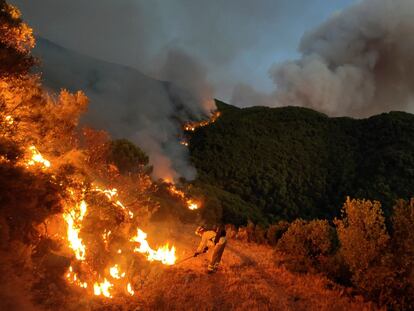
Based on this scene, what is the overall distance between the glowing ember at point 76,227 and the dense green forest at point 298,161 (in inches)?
933

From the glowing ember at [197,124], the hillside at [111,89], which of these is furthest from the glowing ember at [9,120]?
the glowing ember at [197,124]

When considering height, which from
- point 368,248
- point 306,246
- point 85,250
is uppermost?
point 306,246

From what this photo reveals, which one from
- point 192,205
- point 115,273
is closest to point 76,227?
point 115,273

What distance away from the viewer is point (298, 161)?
204 feet

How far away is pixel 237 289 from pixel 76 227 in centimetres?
476

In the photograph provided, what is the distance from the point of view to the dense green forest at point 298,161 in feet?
156

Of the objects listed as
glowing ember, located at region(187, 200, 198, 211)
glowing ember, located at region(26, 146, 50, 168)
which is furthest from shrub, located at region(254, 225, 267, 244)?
glowing ember, located at region(26, 146, 50, 168)

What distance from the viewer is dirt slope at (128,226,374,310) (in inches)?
329

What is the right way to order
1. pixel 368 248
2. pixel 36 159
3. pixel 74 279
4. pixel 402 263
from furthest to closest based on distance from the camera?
1. pixel 368 248
2. pixel 36 159
3. pixel 402 263
4. pixel 74 279

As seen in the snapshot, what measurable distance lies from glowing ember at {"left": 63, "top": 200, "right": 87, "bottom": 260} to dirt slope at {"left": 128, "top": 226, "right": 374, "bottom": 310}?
1.82 metres

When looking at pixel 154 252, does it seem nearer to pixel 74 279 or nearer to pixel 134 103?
pixel 74 279

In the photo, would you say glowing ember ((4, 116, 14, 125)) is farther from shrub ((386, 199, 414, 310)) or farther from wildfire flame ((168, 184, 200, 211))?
wildfire flame ((168, 184, 200, 211))

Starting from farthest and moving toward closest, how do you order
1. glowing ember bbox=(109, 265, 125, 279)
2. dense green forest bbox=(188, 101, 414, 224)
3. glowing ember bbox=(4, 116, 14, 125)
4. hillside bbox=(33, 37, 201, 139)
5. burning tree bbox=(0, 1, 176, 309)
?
dense green forest bbox=(188, 101, 414, 224) → hillside bbox=(33, 37, 201, 139) → glowing ember bbox=(4, 116, 14, 125) → glowing ember bbox=(109, 265, 125, 279) → burning tree bbox=(0, 1, 176, 309)

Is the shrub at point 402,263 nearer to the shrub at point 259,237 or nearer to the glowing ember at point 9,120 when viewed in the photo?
the shrub at point 259,237
